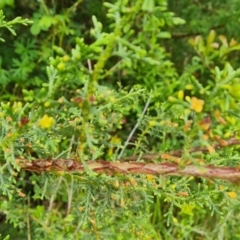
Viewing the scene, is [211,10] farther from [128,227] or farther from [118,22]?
[118,22]

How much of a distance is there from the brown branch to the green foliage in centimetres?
2

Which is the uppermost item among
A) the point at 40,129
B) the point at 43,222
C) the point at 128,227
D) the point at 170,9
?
the point at 40,129

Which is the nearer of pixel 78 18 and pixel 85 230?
pixel 85 230

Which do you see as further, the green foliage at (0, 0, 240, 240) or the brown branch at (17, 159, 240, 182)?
the brown branch at (17, 159, 240, 182)

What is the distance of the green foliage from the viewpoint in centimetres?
84

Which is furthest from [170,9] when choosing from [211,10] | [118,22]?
[118,22]

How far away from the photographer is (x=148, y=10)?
0.76 meters

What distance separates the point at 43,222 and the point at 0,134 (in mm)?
864

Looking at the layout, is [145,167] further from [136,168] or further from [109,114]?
[109,114]

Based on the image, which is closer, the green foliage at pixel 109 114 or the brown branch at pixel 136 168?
the green foliage at pixel 109 114

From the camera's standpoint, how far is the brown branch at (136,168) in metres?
0.94

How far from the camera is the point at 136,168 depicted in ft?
3.35

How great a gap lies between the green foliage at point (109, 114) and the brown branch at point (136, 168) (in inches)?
0.7

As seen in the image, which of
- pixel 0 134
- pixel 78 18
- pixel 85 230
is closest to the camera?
pixel 0 134
